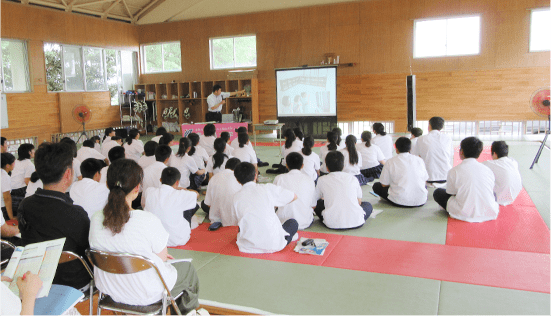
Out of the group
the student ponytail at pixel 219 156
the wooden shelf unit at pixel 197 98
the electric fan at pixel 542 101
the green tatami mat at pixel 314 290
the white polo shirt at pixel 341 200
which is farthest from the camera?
the wooden shelf unit at pixel 197 98

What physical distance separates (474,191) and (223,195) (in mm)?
2844

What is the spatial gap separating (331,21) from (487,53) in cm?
463

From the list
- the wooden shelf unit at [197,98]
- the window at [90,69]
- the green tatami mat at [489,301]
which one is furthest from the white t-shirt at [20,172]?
the wooden shelf unit at [197,98]

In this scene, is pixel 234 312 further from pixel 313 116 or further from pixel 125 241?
pixel 313 116

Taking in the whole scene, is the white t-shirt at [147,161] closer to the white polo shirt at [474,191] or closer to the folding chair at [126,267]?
the folding chair at [126,267]

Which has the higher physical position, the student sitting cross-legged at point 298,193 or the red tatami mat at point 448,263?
the student sitting cross-legged at point 298,193

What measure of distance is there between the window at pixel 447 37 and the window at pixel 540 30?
4.44ft

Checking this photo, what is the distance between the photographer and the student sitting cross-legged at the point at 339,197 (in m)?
4.42

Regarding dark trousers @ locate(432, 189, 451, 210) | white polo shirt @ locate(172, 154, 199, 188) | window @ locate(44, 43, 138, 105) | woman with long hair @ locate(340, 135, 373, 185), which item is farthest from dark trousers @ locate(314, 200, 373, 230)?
window @ locate(44, 43, 138, 105)

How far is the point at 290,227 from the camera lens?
417cm

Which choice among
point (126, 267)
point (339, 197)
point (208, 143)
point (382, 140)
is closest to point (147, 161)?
point (208, 143)

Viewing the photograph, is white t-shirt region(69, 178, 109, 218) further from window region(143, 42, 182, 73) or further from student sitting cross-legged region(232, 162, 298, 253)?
window region(143, 42, 182, 73)

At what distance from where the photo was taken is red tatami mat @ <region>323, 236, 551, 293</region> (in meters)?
3.27

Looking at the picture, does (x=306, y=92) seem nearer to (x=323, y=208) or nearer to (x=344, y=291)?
(x=323, y=208)
